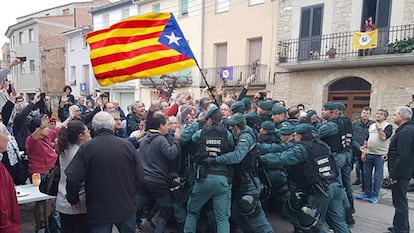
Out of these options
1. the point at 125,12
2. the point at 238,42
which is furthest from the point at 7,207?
the point at 125,12

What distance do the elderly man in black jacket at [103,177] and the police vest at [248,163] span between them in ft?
4.83

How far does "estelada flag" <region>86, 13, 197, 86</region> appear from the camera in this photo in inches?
198

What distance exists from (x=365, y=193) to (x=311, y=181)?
3.36m

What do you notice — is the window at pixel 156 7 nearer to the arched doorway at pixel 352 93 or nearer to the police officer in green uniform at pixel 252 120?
the arched doorway at pixel 352 93

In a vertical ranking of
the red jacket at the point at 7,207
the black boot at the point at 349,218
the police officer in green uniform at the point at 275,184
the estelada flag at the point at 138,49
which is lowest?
the black boot at the point at 349,218

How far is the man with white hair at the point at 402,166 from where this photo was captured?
4.37 m

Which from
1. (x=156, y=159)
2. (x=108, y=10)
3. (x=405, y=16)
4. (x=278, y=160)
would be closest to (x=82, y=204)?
(x=156, y=159)

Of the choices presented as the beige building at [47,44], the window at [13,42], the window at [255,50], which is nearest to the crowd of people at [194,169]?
the window at [255,50]

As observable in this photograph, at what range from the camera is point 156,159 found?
13.4 feet

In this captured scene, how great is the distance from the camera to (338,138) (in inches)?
197

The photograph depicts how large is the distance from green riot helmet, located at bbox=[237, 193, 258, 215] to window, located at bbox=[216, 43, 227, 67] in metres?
14.5

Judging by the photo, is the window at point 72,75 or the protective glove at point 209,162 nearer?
the protective glove at point 209,162

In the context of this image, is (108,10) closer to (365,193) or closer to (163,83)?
(163,83)

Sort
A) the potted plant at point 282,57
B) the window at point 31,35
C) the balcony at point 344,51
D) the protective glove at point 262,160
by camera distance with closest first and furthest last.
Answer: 1. the protective glove at point 262,160
2. the balcony at point 344,51
3. the potted plant at point 282,57
4. the window at point 31,35
